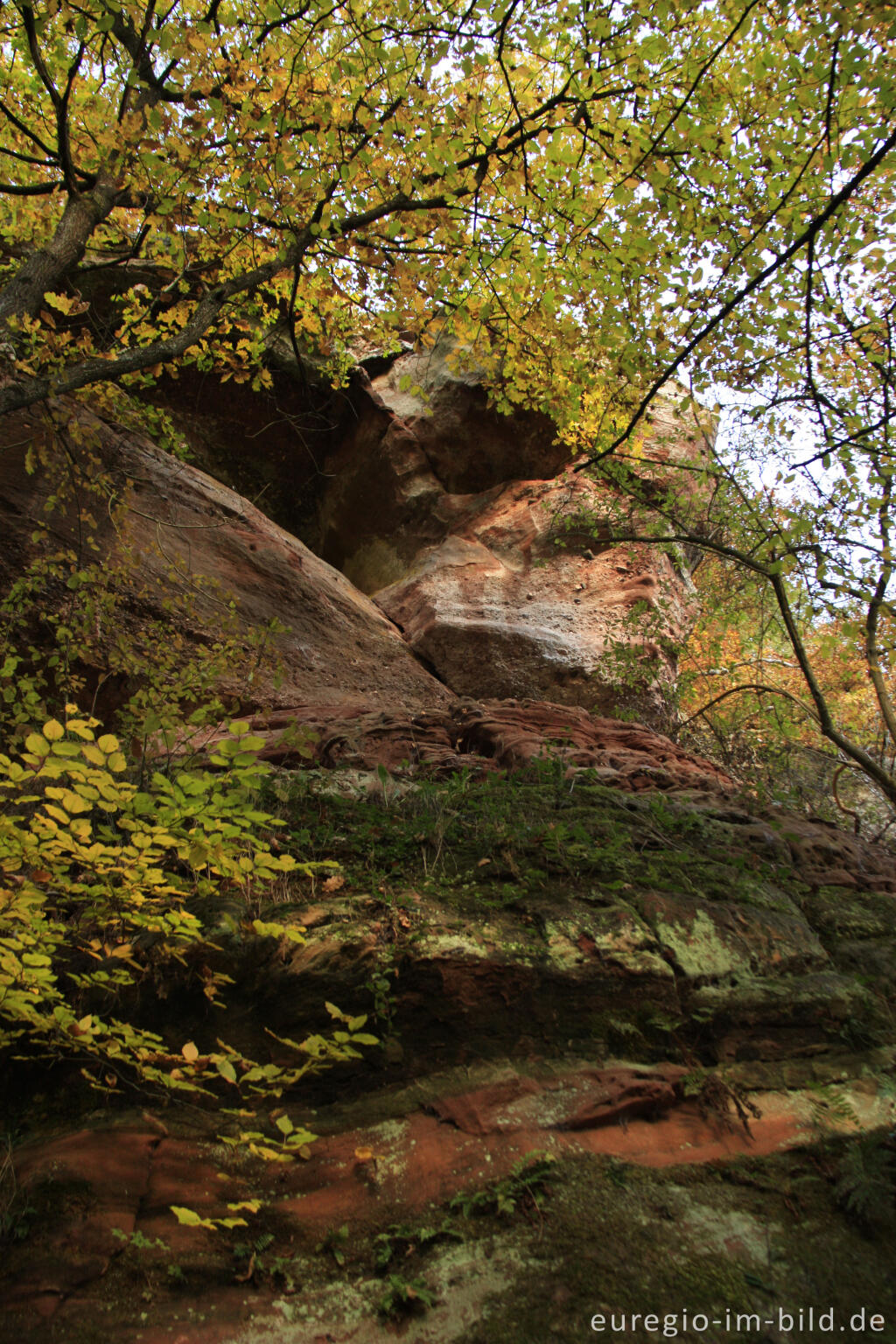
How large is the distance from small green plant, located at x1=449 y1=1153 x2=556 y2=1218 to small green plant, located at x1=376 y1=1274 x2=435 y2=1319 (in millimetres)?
322

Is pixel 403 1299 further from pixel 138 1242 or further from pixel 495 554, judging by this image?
pixel 495 554

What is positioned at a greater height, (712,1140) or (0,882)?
(0,882)

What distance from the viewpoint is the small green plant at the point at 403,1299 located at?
94.4 inches

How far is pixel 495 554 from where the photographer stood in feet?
38.8

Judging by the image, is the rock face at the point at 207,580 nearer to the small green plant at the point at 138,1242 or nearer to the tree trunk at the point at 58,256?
the tree trunk at the point at 58,256

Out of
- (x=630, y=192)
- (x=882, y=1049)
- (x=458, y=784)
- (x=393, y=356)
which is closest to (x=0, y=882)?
(x=458, y=784)

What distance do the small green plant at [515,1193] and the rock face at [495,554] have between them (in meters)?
6.93

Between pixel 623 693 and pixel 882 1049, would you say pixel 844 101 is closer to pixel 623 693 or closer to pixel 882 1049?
pixel 882 1049

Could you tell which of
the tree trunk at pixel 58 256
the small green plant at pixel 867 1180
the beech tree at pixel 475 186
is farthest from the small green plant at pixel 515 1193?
the tree trunk at pixel 58 256

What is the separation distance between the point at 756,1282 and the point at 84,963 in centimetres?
307

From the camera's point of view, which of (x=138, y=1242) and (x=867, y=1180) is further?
(x=867, y=1180)

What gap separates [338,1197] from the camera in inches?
109

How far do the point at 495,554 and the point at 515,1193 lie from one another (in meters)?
A: 9.90

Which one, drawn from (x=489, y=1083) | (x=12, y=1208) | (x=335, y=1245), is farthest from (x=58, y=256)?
(x=335, y=1245)
